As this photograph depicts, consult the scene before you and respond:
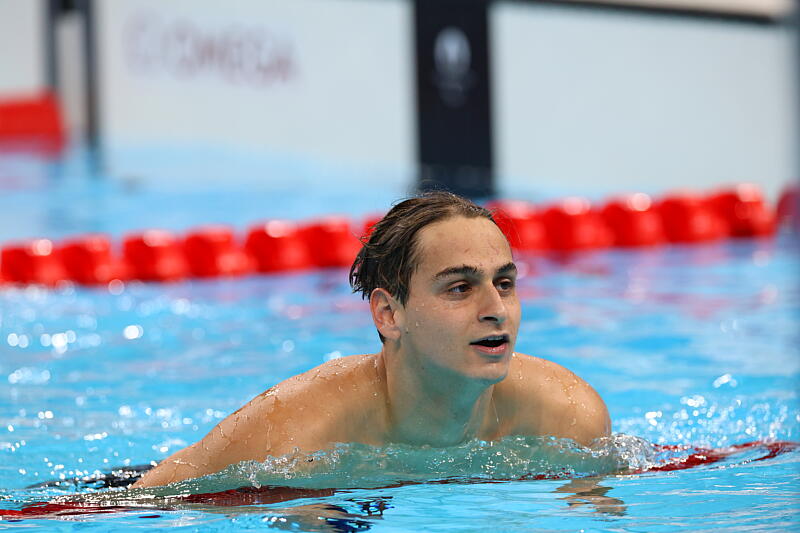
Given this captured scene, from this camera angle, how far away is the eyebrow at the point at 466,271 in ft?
8.39

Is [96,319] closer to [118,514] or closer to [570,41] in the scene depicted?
[118,514]

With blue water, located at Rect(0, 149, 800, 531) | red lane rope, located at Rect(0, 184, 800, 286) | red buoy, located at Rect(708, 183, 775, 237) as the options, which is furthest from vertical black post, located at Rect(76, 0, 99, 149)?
red buoy, located at Rect(708, 183, 775, 237)

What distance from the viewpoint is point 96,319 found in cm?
668

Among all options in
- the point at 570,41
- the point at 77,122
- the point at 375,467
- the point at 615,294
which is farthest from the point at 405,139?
the point at 375,467

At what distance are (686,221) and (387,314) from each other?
769 centimetres

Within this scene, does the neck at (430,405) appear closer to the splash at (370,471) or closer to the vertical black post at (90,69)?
the splash at (370,471)

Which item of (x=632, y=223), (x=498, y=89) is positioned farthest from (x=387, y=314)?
(x=498, y=89)

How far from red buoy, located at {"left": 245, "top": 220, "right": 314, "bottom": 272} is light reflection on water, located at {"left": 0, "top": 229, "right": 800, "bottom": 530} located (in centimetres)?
25

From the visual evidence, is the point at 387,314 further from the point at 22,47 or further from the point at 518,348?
the point at 22,47

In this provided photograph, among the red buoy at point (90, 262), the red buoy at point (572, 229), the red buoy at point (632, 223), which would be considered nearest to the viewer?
the red buoy at point (90, 262)

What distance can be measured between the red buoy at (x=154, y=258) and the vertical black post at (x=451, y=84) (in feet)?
26.3

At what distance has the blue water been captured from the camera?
2637mm

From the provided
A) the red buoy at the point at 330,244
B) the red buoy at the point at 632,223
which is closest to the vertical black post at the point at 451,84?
the red buoy at the point at 632,223

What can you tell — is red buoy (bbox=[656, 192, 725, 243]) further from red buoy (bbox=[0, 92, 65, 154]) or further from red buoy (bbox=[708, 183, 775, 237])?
red buoy (bbox=[0, 92, 65, 154])
